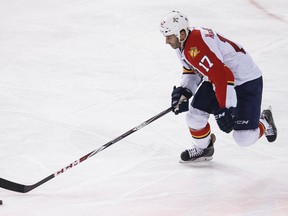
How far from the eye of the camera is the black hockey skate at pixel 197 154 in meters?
4.61

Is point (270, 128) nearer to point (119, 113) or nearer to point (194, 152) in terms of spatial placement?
point (194, 152)

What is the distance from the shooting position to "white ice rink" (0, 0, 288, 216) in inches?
161

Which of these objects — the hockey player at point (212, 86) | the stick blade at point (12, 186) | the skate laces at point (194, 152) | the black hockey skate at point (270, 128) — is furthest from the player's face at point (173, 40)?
the stick blade at point (12, 186)

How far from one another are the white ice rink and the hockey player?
0.59 feet

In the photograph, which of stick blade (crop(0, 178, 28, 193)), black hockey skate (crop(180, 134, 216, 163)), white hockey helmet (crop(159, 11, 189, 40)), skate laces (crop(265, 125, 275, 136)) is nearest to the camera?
stick blade (crop(0, 178, 28, 193))

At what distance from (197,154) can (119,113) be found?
0.90 m

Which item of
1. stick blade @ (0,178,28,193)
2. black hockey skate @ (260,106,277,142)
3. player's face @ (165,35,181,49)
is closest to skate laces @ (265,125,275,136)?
black hockey skate @ (260,106,277,142)

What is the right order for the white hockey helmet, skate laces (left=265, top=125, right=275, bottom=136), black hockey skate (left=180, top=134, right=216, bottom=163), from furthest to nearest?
skate laces (left=265, top=125, right=275, bottom=136)
black hockey skate (left=180, top=134, right=216, bottom=163)
the white hockey helmet

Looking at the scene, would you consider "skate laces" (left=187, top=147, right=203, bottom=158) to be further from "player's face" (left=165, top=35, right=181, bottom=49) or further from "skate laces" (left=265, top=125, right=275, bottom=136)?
"player's face" (left=165, top=35, right=181, bottom=49)

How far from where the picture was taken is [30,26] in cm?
720

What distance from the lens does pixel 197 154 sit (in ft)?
15.2

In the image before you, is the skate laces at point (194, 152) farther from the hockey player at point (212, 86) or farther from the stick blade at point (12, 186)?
the stick blade at point (12, 186)

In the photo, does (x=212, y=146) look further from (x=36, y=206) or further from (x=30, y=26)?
(x=30, y=26)

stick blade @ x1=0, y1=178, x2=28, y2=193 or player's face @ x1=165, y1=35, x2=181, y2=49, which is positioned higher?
player's face @ x1=165, y1=35, x2=181, y2=49
